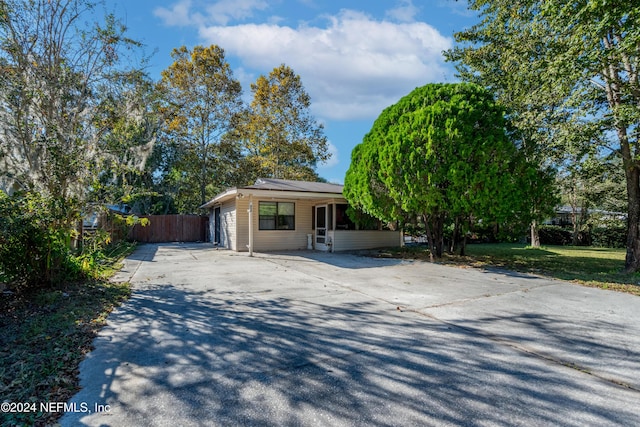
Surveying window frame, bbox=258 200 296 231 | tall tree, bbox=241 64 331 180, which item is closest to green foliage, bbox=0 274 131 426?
window frame, bbox=258 200 296 231

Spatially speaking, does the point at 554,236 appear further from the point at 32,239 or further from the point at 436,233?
the point at 32,239

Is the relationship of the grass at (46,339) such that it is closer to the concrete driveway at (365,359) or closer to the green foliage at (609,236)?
the concrete driveway at (365,359)

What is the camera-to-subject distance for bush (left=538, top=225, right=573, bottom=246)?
20.9 m

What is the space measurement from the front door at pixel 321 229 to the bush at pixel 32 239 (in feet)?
30.2

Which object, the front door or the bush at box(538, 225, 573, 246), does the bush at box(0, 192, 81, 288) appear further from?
the bush at box(538, 225, 573, 246)

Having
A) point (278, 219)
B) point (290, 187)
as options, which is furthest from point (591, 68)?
point (278, 219)

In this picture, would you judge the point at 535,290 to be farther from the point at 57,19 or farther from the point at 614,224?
the point at 614,224

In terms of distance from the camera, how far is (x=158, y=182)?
28.4 m

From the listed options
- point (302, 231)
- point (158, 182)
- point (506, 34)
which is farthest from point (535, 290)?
point (158, 182)

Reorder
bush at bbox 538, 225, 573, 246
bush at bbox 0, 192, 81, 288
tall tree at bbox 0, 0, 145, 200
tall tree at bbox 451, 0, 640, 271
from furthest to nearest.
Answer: bush at bbox 538, 225, 573, 246, tall tree at bbox 451, 0, 640, 271, tall tree at bbox 0, 0, 145, 200, bush at bbox 0, 192, 81, 288

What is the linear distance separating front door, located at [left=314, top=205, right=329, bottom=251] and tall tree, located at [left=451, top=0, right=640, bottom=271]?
8.00m

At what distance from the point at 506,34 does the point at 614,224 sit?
1368cm

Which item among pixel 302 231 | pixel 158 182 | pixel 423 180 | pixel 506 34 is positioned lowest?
pixel 302 231

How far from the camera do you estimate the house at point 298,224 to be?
13477 mm
